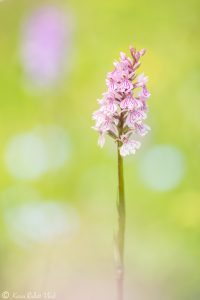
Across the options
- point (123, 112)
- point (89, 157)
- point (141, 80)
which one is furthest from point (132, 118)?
point (89, 157)

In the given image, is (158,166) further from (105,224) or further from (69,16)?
(69,16)

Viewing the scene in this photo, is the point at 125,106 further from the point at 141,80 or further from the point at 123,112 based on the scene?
the point at 141,80

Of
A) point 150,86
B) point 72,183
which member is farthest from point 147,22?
point 72,183

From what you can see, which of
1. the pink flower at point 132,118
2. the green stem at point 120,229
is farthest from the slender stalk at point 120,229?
the pink flower at point 132,118

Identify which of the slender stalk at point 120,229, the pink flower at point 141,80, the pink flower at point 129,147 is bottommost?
the slender stalk at point 120,229

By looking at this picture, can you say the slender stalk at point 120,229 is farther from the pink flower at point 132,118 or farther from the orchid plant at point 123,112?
the pink flower at point 132,118

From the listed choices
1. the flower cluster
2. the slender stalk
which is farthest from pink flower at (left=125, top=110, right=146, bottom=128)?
the slender stalk
